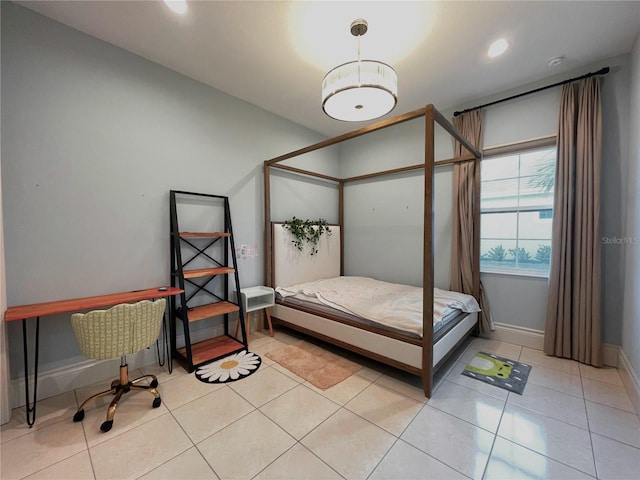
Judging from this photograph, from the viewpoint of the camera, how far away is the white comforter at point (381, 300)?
2279 millimetres

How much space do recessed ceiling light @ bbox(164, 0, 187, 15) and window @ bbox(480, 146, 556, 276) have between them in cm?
335

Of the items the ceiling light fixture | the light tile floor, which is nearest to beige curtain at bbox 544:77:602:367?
the light tile floor

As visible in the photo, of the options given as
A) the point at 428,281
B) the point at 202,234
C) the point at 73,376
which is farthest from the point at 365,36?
the point at 73,376

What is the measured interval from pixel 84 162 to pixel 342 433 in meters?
2.87

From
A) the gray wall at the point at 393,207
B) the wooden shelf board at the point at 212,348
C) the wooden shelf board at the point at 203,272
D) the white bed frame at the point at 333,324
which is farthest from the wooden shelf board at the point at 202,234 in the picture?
the gray wall at the point at 393,207

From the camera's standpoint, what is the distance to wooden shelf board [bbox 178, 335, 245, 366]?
255 centimetres

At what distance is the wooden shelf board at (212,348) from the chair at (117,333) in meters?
0.59

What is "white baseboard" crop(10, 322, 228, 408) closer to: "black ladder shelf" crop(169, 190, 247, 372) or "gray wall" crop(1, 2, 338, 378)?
"gray wall" crop(1, 2, 338, 378)

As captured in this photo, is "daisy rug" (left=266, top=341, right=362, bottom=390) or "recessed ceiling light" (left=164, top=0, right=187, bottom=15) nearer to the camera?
"recessed ceiling light" (left=164, top=0, right=187, bottom=15)

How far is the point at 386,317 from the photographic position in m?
2.31

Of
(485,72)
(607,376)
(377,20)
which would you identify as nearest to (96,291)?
(377,20)

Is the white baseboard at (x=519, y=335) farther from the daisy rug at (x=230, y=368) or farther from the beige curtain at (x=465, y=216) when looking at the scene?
the daisy rug at (x=230, y=368)

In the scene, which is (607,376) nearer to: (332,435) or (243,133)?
(332,435)

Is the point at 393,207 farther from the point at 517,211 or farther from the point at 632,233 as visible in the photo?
the point at 632,233
